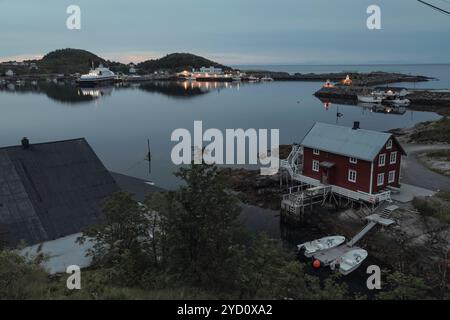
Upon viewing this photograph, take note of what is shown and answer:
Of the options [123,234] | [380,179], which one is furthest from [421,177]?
[123,234]

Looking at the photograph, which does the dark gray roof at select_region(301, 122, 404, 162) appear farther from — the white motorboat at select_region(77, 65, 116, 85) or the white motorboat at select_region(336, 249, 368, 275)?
the white motorboat at select_region(77, 65, 116, 85)

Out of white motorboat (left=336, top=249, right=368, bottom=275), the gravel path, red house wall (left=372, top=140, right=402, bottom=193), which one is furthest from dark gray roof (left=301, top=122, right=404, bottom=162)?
white motorboat (left=336, top=249, right=368, bottom=275)

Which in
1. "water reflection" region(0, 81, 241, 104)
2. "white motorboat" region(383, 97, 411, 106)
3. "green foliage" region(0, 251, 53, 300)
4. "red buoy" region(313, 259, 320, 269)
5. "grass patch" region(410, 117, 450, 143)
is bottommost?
"red buoy" region(313, 259, 320, 269)

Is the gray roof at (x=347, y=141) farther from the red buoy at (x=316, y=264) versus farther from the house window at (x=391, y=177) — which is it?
the red buoy at (x=316, y=264)

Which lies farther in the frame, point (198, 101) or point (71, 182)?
point (198, 101)

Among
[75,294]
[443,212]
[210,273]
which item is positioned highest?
[210,273]

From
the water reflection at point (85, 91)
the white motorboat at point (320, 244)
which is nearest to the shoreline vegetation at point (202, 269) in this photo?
the white motorboat at point (320, 244)
